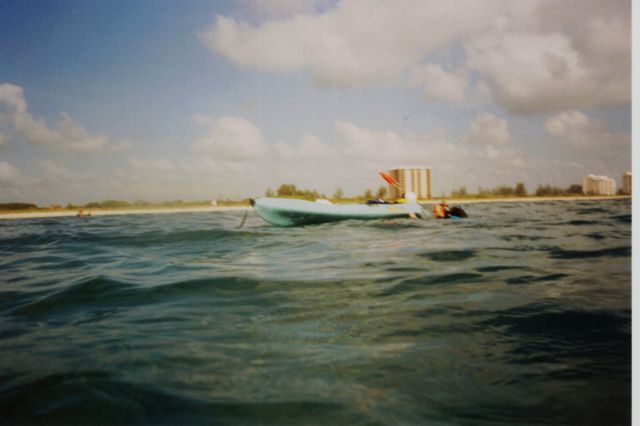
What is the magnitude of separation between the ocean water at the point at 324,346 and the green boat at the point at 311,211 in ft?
18.4

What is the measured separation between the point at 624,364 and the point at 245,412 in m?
2.16

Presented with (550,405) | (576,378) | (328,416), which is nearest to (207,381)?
(328,416)

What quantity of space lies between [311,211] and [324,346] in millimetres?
8181

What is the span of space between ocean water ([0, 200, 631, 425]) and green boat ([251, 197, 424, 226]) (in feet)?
18.4

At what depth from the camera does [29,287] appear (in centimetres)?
418

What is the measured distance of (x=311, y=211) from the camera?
10.4 metres

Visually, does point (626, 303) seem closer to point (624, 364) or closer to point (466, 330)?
point (624, 364)

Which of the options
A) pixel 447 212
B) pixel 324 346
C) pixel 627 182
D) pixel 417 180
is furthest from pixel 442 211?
pixel 417 180

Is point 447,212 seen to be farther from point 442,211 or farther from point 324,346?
point 324,346

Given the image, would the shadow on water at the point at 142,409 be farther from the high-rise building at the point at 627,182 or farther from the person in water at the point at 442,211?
the person in water at the point at 442,211

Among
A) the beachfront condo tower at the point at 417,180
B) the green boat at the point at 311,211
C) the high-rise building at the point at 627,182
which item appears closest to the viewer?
the high-rise building at the point at 627,182

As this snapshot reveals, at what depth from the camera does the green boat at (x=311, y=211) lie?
10148 millimetres

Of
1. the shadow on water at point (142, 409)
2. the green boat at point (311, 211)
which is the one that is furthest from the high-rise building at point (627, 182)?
the green boat at point (311, 211)

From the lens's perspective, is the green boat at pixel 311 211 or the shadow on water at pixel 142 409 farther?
the green boat at pixel 311 211
